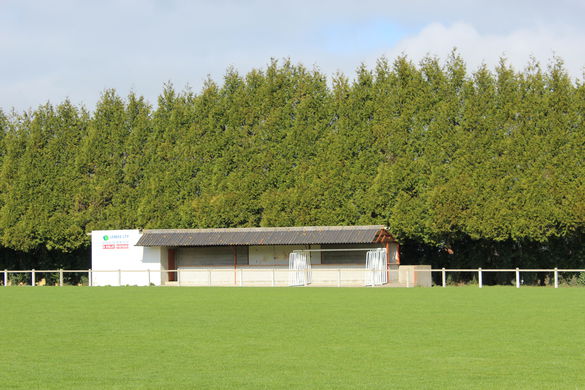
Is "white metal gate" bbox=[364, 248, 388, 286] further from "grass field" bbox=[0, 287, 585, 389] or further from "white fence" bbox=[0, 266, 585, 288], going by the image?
"grass field" bbox=[0, 287, 585, 389]

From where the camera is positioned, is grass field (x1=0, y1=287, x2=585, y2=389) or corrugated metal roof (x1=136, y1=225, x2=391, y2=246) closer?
grass field (x1=0, y1=287, x2=585, y2=389)

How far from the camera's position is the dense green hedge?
44.8 meters

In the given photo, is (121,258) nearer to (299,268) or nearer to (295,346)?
(299,268)

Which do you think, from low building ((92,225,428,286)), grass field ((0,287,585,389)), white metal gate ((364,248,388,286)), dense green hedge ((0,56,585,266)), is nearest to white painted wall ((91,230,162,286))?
low building ((92,225,428,286))

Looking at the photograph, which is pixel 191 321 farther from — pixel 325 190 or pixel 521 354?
pixel 325 190

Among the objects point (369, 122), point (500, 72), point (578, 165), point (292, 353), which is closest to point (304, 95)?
point (369, 122)

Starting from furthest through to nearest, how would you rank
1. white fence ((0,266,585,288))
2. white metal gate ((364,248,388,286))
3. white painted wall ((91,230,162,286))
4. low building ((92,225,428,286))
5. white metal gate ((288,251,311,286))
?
white painted wall ((91,230,162,286)) < low building ((92,225,428,286)) < white fence ((0,266,585,288)) < white metal gate ((288,251,311,286)) < white metal gate ((364,248,388,286))

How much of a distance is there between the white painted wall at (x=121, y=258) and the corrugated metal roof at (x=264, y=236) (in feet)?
2.71

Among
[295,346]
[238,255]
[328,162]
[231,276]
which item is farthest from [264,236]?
[295,346]

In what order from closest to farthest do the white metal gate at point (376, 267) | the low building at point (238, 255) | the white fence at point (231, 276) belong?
the white metal gate at point (376, 267) < the white fence at point (231, 276) < the low building at point (238, 255)

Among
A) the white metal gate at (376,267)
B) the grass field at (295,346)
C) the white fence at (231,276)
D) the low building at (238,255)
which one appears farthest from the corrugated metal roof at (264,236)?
the grass field at (295,346)

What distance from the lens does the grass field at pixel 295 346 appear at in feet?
38.2

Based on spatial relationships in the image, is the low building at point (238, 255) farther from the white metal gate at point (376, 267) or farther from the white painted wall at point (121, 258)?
the white metal gate at point (376, 267)

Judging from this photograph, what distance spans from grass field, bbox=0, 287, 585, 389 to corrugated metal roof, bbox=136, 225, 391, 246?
18900 millimetres
